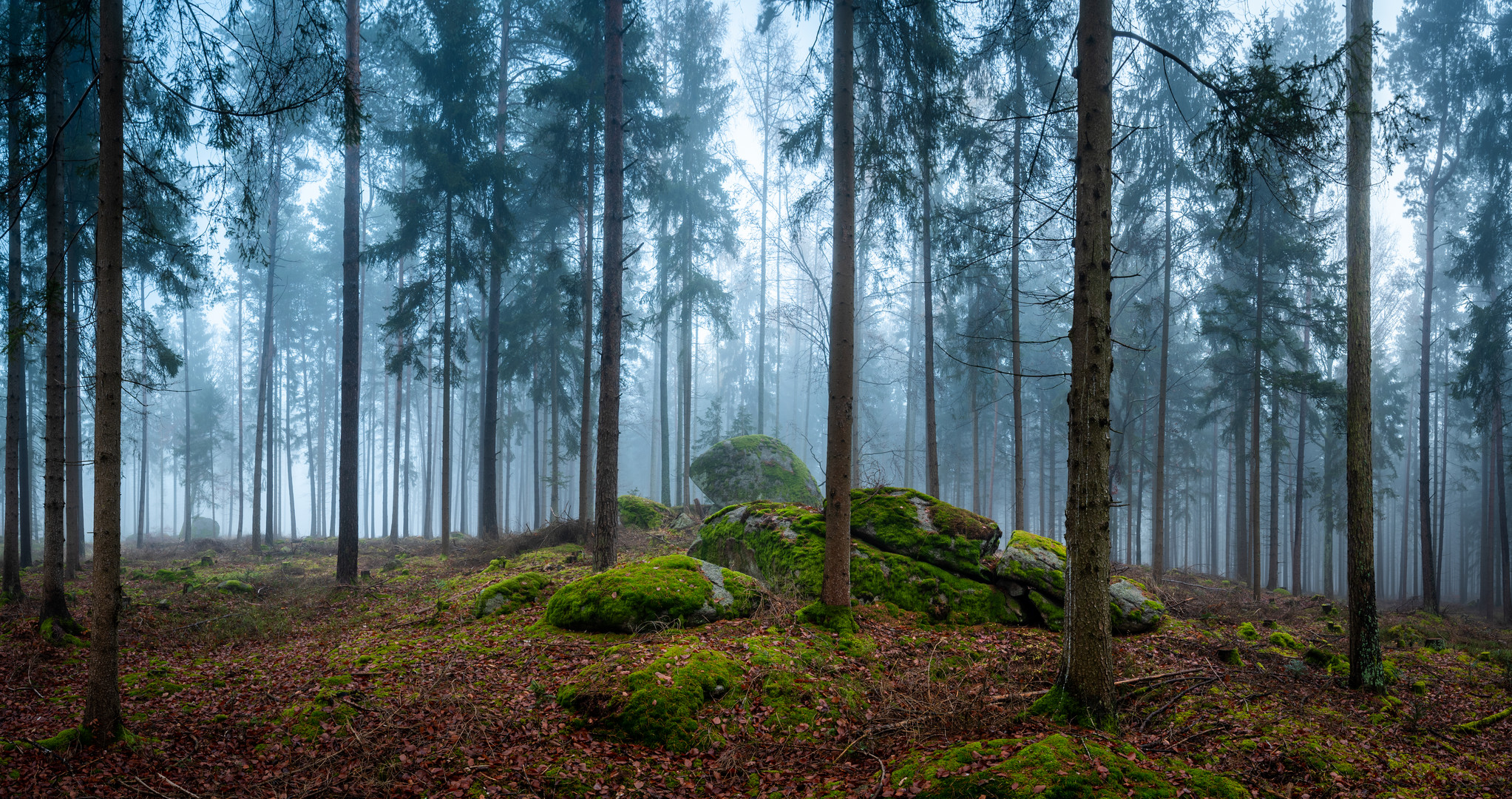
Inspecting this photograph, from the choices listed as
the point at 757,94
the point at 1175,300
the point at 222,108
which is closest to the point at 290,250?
the point at 757,94

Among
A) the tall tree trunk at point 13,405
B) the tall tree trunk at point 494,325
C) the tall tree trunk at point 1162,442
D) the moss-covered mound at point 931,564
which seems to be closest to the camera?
the moss-covered mound at point 931,564

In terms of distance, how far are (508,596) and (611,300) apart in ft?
15.2

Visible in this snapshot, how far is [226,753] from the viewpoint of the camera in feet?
15.4

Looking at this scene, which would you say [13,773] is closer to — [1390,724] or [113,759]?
[113,759]

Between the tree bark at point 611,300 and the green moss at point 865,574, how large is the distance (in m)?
2.12

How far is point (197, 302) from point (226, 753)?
1096 inches

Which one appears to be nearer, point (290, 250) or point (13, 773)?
point (13, 773)

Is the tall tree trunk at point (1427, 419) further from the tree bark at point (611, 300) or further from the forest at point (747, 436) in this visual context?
the tree bark at point (611, 300)

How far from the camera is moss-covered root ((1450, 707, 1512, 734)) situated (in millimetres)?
5387

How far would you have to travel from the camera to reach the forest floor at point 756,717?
4.24 m

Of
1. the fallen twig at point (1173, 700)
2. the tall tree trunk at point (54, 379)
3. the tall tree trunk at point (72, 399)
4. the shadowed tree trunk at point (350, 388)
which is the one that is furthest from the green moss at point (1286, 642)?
the tall tree trunk at point (72, 399)

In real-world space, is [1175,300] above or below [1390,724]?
above

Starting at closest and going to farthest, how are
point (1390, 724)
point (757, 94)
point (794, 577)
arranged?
point (1390, 724)
point (794, 577)
point (757, 94)

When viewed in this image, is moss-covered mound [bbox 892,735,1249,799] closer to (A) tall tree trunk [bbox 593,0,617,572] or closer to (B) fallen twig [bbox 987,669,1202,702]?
(B) fallen twig [bbox 987,669,1202,702]
